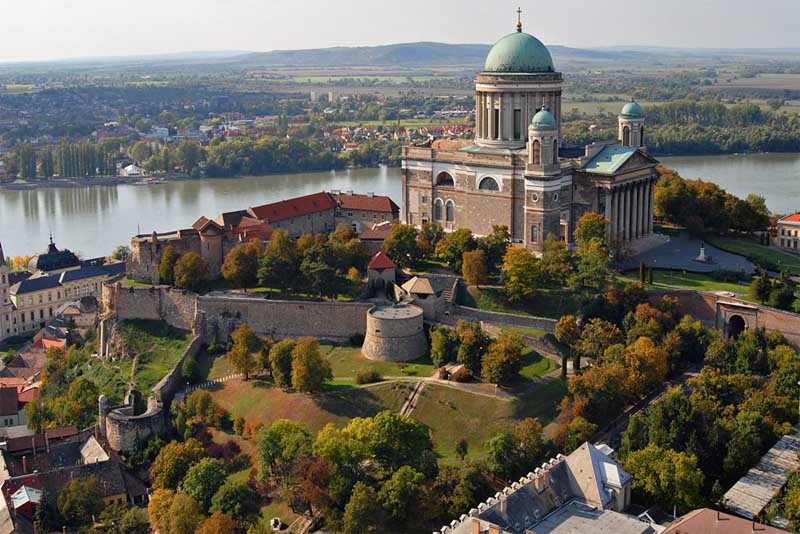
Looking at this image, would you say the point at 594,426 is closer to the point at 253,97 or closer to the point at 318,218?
the point at 318,218

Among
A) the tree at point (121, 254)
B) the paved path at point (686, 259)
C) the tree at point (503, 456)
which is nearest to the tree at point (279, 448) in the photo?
the tree at point (503, 456)

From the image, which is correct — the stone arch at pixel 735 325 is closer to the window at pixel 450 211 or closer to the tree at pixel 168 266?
the window at pixel 450 211

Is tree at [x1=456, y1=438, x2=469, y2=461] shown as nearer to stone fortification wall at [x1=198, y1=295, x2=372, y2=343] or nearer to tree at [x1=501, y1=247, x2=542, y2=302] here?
tree at [x1=501, y1=247, x2=542, y2=302]

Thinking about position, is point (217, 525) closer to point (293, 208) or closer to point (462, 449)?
point (462, 449)

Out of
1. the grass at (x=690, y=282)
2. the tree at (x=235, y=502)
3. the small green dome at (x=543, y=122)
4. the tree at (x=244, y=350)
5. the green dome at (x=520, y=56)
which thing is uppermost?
the green dome at (x=520, y=56)

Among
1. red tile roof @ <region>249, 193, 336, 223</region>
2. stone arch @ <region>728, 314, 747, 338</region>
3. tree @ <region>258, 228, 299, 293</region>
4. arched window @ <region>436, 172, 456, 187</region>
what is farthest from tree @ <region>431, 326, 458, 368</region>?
red tile roof @ <region>249, 193, 336, 223</region>

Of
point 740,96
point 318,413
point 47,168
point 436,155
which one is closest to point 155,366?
point 318,413

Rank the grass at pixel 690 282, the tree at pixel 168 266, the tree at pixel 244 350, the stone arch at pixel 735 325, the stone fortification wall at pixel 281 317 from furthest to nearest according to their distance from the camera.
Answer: the tree at pixel 168 266, the stone fortification wall at pixel 281 317, the grass at pixel 690 282, the tree at pixel 244 350, the stone arch at pixel 735 325
